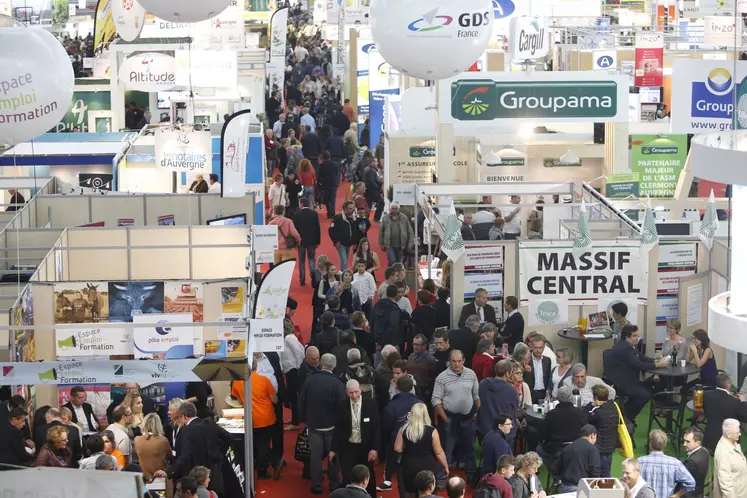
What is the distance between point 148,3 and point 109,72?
15.6m

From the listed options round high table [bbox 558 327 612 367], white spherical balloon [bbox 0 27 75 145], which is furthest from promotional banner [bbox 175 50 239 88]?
white spherical balloon [bbox 0 27 75 145]

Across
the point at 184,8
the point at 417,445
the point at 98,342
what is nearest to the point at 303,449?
the point at 417,445

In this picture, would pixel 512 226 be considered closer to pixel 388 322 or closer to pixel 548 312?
pixel 548 312

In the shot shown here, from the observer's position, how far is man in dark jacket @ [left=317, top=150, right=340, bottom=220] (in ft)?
57.7

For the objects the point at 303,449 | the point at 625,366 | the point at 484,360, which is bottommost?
the point at 303,449

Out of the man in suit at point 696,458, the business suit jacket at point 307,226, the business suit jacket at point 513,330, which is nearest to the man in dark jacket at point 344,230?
the business suit jacket at point 307,226

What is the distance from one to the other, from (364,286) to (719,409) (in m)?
4.08

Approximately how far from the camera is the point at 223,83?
19.1 meters

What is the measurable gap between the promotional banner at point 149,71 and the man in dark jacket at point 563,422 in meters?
11.3

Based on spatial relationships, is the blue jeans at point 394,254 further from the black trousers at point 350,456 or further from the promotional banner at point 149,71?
the promotional banner at point 149,71

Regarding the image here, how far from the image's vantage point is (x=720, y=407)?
8.14 m

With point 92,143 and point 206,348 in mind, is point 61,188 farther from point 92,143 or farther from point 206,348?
point 206,348

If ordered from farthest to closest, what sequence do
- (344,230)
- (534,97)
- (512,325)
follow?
(344,230) < (534,97) < (512,325)

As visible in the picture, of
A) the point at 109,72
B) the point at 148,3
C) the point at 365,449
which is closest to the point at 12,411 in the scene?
the point at 365,449
